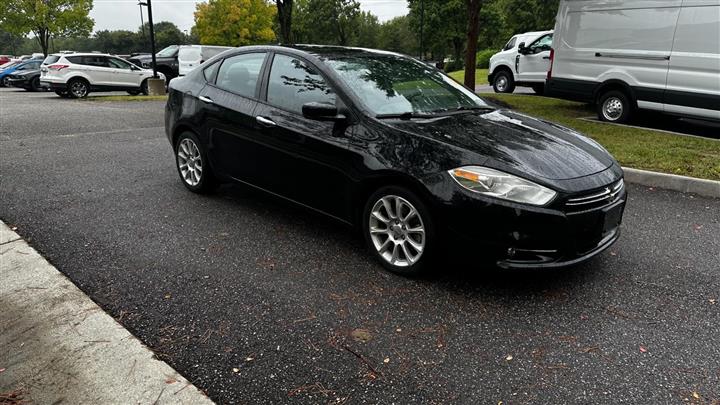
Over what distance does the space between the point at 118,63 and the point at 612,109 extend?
1670 centimetres

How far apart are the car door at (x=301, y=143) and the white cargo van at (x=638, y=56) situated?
7350 mm

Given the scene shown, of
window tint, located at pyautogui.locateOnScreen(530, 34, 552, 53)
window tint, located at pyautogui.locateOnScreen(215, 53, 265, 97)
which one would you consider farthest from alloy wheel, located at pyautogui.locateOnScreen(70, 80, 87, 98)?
window tint, located at pyautogui.locateOnScreen(215, 53, 265, 97)

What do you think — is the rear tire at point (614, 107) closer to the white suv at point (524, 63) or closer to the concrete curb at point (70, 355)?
the white suv at point (524, 63)

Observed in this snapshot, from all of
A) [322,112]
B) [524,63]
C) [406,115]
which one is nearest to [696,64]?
[524,63]

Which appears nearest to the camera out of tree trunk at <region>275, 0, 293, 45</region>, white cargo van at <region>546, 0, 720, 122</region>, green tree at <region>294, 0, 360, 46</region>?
white cargo van at <region>546, 0, 720, 122</region>

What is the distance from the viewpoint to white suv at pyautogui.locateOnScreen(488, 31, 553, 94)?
14.5 m

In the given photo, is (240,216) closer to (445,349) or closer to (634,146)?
(445,349)

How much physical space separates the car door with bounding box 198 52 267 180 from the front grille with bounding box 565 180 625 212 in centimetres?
254

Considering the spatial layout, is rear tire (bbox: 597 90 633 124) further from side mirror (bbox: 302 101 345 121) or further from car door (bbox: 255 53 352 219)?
side mirror (bbox: 302 101 345 121)

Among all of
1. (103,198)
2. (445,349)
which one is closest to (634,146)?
(445,349)

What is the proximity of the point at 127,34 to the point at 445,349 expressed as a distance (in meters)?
117

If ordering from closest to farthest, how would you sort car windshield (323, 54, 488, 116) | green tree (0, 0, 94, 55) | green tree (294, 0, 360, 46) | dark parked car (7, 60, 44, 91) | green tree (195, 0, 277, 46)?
car windshield (323, 54, 488, 116) < dark parked car (7, 60, 44, 91) < green tree (0, 0, 94, 55) < green tree (195, 0, 277, 46) < green tree (294, 0, 360, 46)

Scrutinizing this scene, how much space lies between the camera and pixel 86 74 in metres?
18.1

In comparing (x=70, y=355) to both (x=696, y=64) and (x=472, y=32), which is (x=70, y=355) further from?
(x=472, y=32)
